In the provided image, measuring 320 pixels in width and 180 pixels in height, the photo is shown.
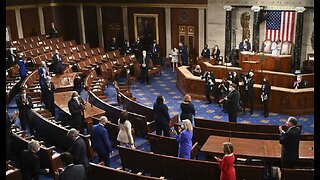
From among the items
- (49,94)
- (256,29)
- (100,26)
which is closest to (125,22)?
(100,26)

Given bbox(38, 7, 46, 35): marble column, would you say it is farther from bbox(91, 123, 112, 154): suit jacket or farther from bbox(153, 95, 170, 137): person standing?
bbox(91, 123, 112, 154): suit jacket

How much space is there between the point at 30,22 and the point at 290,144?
59.2ft

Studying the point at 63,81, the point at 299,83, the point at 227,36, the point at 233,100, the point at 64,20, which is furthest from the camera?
the point at 64,20

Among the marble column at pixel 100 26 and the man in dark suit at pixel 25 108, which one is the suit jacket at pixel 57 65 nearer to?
the man in dark suit at pixel 25 108

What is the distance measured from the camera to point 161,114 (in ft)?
29.8

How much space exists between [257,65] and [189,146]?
380 inches

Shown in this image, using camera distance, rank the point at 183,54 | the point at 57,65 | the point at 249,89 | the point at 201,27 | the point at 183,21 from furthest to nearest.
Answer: the point at 183,21, the point at 201,27, the point at 183,54, the point at 57,65, the point at 249,89

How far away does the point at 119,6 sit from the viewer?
22.0 m

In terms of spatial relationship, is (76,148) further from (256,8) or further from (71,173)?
(256,8)

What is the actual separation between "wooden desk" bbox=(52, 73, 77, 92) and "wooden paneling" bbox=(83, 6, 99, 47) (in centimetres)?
891

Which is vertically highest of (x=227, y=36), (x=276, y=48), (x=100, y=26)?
(x=100, y=26)

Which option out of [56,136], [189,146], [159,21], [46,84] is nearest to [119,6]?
[159,21]

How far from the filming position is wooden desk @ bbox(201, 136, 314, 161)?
7.12m

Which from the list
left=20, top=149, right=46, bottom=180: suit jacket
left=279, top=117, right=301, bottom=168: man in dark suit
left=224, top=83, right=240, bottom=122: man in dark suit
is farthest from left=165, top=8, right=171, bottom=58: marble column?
left=20, top=149, right=46, bottom=180: suit jacket
